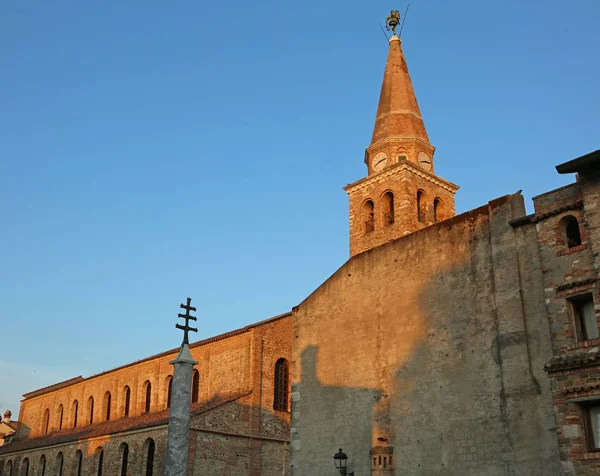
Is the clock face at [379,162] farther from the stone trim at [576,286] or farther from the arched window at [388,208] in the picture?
the stone trim at [576,286]

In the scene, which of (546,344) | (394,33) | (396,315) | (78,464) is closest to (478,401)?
(546,344)

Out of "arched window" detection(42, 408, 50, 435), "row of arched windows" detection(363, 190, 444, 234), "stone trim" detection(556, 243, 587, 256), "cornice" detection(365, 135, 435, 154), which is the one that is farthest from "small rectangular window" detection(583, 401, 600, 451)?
"arched window" detection(42, 408, 50, 435)

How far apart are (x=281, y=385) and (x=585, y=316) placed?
19.4m

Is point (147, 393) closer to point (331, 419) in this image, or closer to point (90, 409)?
point (90, 409)

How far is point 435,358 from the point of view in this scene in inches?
747

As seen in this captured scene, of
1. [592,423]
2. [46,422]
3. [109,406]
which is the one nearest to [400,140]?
[592,423]

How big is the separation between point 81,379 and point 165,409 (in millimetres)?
11606

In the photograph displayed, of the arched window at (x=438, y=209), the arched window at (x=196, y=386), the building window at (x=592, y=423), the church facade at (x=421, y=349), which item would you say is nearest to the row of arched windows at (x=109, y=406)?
the arched window at (x=196, y=386)

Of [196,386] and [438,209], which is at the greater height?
[438,209]

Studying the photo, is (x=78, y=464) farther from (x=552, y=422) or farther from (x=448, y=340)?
(x=552, y=422)

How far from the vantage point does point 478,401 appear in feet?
A: 57.3

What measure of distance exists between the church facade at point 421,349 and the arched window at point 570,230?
4 cm

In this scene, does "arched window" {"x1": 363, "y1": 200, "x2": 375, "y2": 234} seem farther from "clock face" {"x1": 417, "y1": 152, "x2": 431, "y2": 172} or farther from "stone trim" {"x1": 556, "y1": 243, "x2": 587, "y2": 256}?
"stone trim" {"x1": 556, "y1": 243, "x2": 587, "y2": 256}

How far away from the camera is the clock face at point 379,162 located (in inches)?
1169
